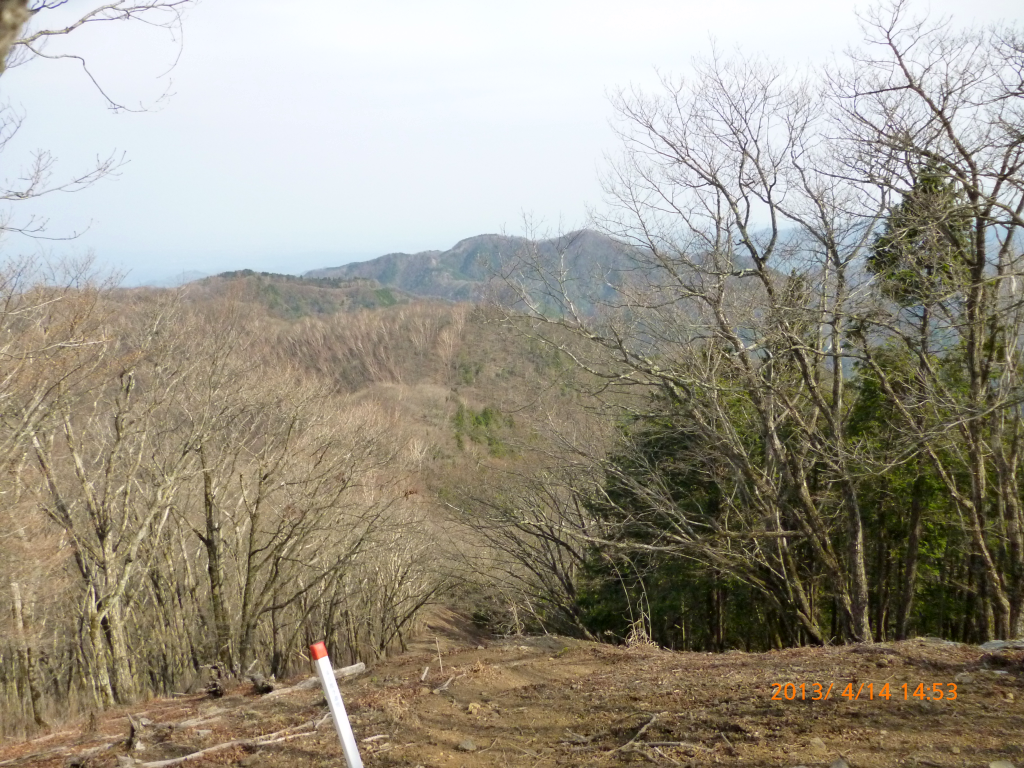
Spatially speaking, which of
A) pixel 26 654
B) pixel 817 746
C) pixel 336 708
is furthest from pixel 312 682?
pixel 26 654

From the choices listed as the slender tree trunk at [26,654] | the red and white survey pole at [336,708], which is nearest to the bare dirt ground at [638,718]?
the red and white survey pole at [336,708]

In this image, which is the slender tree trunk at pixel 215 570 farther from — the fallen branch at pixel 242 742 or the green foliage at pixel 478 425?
the green foliage at pixel 478 425

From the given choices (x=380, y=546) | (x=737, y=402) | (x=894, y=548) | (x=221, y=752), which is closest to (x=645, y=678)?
(x=221, y=752)

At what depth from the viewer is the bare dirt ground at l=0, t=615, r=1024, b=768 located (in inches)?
137

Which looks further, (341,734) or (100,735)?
(100,735)

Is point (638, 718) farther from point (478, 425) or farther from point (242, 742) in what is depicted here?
point (478, 425)

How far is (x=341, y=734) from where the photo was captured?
284 centimetres

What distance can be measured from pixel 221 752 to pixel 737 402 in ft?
34.3

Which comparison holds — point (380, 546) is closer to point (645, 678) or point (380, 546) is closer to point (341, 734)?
point (645, 678)
